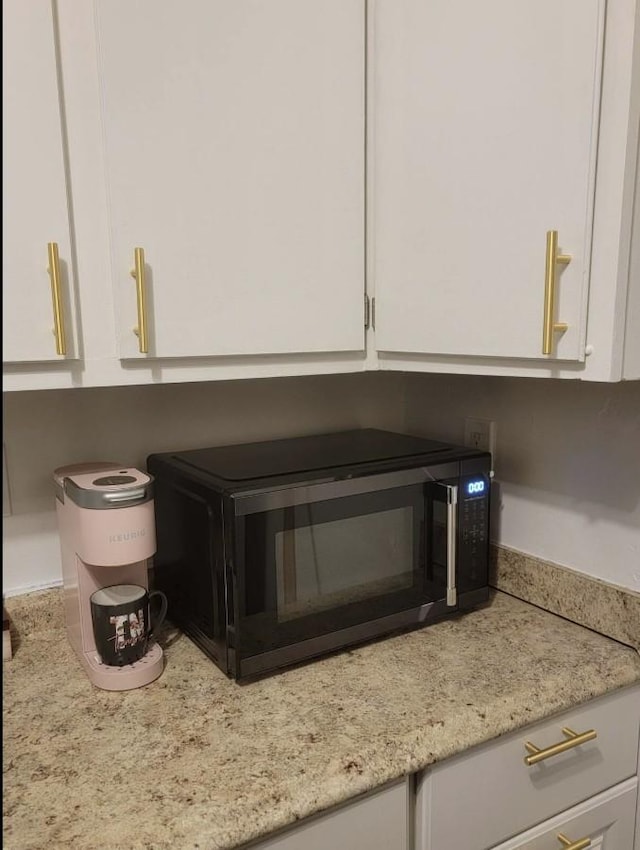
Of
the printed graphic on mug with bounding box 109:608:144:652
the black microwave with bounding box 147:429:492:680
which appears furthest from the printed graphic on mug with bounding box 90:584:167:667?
the black microwave with bounding box 147:429:492:680

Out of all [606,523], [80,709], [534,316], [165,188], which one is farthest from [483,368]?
[80,709]

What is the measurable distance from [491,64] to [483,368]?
1.40 feet

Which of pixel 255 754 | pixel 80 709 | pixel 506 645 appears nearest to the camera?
pixel 255 754

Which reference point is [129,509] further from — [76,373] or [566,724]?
[566,724]

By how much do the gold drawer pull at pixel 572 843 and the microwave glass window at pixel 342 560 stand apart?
0.44m

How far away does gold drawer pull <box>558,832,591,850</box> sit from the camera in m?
1.06

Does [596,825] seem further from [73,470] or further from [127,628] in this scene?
[73,470]

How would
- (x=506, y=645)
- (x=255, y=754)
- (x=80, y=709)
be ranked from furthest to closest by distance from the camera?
(x=506, y=645)
(x=80, y=709)
(x=255, y=754)

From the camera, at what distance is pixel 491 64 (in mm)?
973

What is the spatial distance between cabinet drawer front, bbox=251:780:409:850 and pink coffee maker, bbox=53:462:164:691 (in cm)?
34

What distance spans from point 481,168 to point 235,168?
0.35 m

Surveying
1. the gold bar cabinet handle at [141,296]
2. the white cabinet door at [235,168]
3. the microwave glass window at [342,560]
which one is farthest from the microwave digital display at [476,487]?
the gold bar cabinet handle at [141,296]

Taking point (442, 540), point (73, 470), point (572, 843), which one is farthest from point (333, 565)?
point (572, 843)

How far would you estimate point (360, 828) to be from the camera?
88cm
